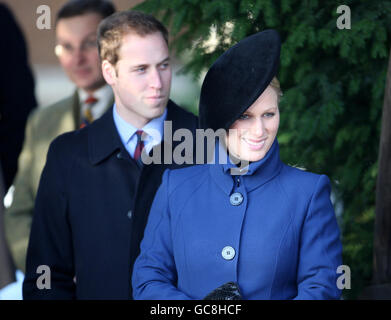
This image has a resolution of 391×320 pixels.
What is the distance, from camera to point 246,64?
2.42 metres

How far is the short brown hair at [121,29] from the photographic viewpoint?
9.48 ft

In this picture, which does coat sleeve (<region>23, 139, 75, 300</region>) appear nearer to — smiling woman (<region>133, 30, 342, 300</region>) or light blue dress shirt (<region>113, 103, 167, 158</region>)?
light blue dress shirt (<region>113, 103, 167, 158</region>)

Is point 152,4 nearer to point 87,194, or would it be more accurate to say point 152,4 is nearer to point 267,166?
point 87,194

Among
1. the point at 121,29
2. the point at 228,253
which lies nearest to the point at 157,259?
the point at 228,253

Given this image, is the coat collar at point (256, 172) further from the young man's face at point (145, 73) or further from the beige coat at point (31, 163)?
the beige coat at point (31, 163)

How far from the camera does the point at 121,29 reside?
9.57 ft

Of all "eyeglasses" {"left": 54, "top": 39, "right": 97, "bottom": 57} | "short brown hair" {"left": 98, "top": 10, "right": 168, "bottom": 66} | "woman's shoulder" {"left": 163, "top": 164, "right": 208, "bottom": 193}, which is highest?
"eyeglasses" {"left": 54, "top": 39, "right": 97, "bottom": 57}

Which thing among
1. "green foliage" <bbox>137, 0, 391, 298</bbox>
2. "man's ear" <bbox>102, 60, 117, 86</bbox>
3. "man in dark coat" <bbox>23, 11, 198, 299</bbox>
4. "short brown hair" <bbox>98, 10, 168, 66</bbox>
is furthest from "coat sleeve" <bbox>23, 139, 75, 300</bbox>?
"green foliage" <bbox>137, 0, 391, 298</bbox>

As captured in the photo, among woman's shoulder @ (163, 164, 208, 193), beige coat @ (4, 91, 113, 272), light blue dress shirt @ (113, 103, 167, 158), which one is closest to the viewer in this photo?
woman's shoulder @ (163, 164, 208, 193)

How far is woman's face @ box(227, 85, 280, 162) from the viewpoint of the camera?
2.43m

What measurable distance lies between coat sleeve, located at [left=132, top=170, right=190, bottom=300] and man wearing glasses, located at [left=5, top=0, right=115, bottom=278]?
1.35 m

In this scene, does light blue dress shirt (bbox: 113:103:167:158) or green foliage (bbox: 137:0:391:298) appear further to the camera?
green foliage (bbox: 137:0:391:298)
